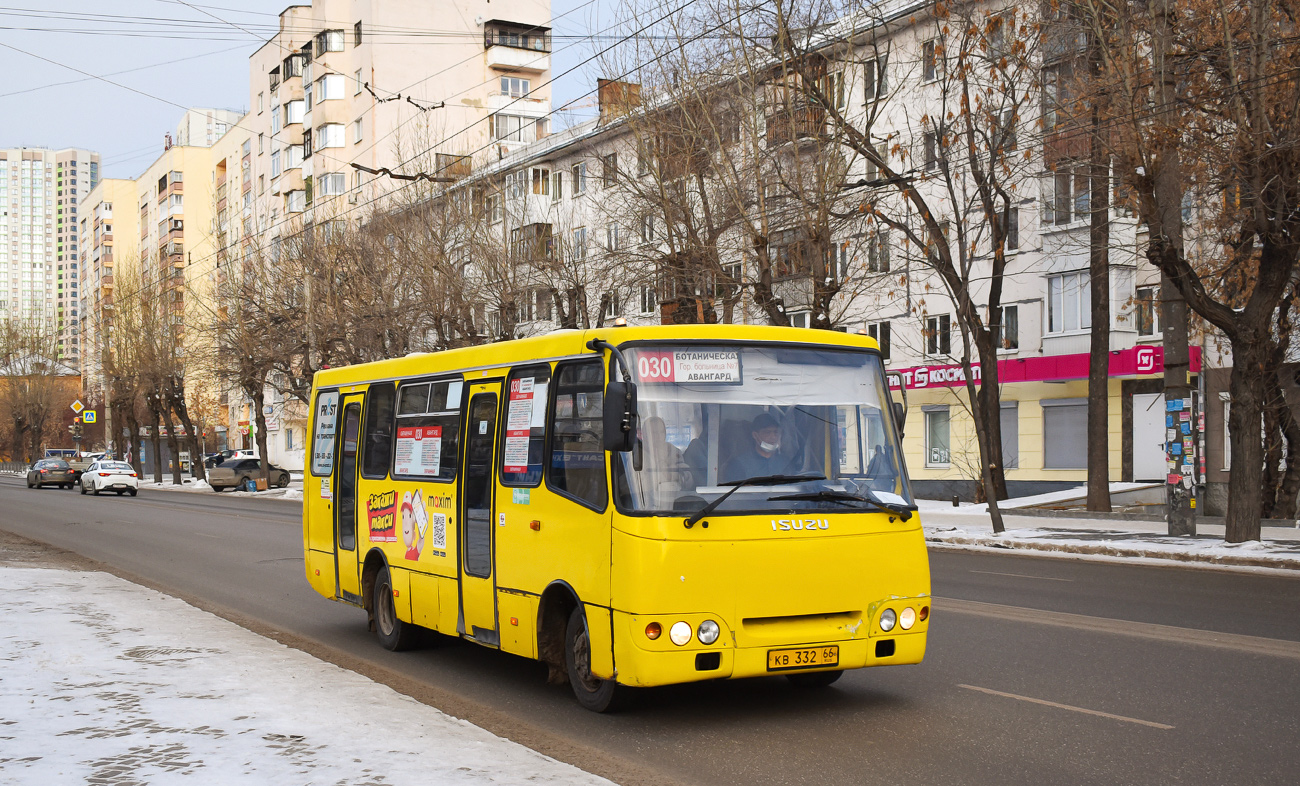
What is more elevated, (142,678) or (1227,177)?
(1227,177)

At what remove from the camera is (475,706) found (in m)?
8.61

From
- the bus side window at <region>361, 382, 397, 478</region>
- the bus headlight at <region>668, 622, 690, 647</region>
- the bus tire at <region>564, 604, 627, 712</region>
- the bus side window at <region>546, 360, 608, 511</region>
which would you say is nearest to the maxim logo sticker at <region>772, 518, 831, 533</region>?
the bus headlight at <region>668, 622, 690, 647</region>

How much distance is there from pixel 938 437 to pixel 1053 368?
524cm

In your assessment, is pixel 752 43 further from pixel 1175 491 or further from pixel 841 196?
pixel 1175 491

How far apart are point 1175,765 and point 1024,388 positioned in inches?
1302

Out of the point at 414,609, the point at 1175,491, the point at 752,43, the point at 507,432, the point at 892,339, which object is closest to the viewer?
the point at 507,432

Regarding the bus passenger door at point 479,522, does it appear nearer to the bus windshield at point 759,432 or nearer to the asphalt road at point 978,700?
the asphalt road at point 978,700

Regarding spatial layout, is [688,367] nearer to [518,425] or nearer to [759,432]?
[759,432]

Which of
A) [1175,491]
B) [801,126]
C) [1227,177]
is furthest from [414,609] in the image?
[801,126]

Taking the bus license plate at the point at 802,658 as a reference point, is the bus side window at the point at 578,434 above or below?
above

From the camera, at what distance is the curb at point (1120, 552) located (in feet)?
58.7

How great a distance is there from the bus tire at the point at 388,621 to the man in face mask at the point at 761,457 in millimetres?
4416

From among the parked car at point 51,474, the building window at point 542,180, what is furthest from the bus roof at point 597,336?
the parked car at point 51,474

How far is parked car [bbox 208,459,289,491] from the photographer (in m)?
57.9
